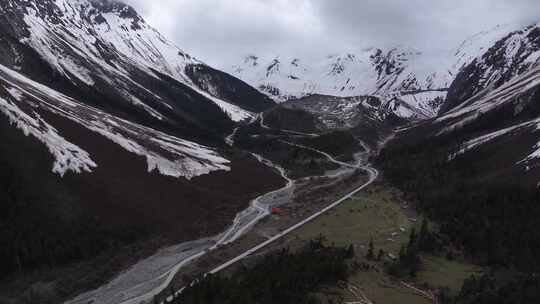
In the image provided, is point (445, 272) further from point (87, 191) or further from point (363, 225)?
point (87, 191)

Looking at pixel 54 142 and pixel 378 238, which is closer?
pixel 378 238

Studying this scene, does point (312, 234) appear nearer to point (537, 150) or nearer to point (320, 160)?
point (537, 150)

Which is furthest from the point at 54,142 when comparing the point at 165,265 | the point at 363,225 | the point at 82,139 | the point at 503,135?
the point at 503,135

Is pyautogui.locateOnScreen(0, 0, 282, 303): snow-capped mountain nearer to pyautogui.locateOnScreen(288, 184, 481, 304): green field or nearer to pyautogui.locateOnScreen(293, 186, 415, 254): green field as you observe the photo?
pyautogui.locateOnScreen(293, 186, 415, 254): green field

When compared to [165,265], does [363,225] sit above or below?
above

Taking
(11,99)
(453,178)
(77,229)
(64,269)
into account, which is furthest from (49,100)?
(453,178)

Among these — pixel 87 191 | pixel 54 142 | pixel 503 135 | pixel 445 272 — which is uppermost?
pixel 54 142

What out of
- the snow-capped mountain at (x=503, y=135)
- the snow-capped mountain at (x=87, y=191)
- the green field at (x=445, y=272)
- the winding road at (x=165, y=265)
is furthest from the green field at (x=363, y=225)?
the snow-capped mountain at (x=503, y=135)

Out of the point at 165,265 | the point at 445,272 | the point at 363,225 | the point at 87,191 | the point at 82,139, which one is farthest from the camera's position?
the point at 82,139

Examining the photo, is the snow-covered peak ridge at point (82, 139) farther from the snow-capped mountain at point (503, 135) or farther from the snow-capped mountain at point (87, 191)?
the snow-capped mountain at point (503, 135)
